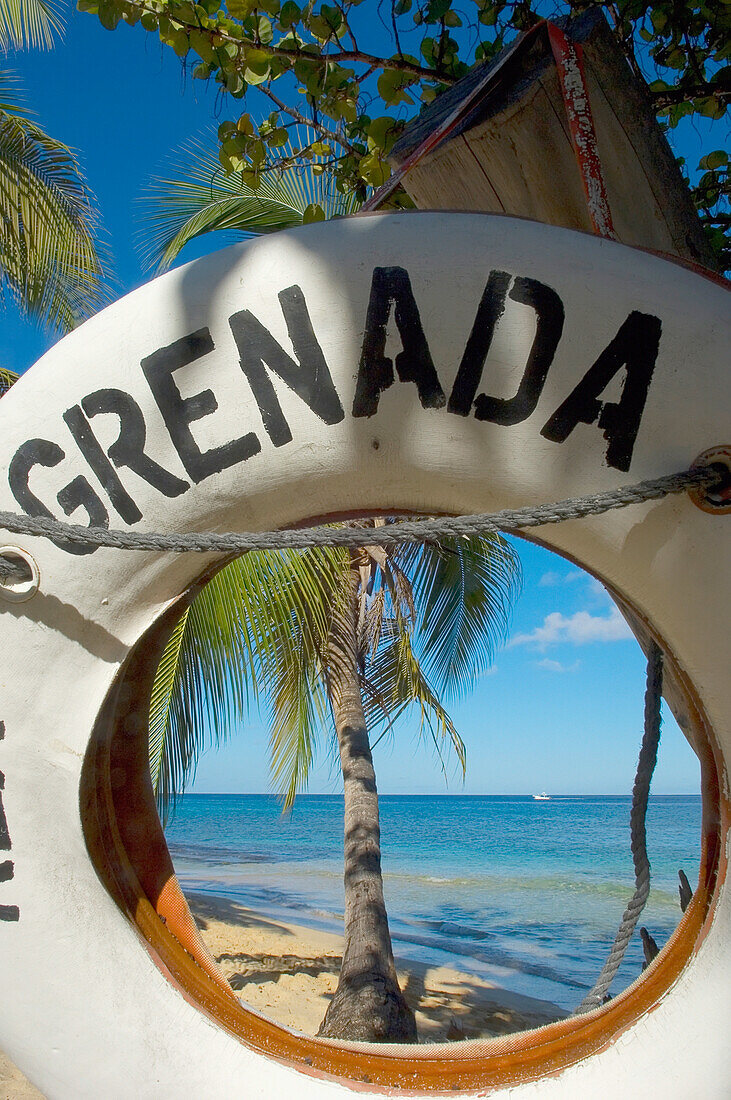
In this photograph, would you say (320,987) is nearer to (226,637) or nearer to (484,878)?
(226,637)

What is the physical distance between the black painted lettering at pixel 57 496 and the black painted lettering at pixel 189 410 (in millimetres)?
114

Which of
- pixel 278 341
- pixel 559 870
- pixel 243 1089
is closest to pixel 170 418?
pixel 278 341

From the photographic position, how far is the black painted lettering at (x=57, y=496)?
0.89 metres

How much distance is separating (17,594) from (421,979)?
26.8 feet

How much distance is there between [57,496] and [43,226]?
4.86 metres

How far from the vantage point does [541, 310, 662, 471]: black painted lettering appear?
2.72 ft

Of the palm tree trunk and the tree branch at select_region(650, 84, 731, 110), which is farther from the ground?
the tree branch at select_region(650, 84, 731, 110)

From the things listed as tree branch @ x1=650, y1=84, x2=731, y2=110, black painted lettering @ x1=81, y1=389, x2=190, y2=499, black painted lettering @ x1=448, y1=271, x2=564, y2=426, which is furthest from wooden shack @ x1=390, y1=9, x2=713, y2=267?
black painted lettering @ x1=81, y1=389, x2=190, y2=499

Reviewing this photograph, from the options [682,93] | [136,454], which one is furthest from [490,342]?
[682,93]

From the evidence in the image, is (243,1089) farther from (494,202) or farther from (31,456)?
(494,202)

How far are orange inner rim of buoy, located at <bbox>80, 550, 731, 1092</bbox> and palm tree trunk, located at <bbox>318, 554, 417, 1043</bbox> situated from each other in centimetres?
255

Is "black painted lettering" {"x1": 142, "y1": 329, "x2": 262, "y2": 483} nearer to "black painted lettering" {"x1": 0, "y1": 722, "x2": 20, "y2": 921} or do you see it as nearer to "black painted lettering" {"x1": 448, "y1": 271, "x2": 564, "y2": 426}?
"black painted lettering" {"x1": 448, "y1": 271, "x2": 564, "y2": 426}

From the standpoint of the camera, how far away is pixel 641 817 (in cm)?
102

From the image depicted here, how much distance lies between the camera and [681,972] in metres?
0.84
